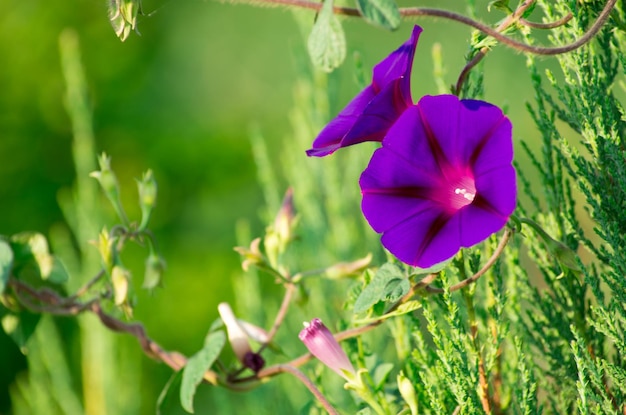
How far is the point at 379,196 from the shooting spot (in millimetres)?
568

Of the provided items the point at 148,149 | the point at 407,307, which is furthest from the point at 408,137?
the point at 148,149

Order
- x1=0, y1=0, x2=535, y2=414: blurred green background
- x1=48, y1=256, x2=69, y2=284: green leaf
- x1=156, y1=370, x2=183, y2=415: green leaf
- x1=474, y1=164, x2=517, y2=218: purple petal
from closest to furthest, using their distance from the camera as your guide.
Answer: x1=474, y1=164, x2=517, y2=218: purple petal, x1=156, y1=370, x2=183, y2=415: green leaf, x1=48, y1=256, x2=69, y2=284: green leaf, x1=0, y1=0, x2=535, y2=414: blurred green background

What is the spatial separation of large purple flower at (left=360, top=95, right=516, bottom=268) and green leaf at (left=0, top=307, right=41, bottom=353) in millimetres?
473

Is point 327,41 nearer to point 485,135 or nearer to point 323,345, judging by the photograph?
point 485,135

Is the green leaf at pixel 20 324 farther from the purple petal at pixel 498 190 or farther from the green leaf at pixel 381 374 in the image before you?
the purple petal at pixel 498 190

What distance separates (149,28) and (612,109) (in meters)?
3.26

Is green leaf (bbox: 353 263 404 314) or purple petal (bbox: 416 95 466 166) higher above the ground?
purple petal (bbox: 416 95 466 166)

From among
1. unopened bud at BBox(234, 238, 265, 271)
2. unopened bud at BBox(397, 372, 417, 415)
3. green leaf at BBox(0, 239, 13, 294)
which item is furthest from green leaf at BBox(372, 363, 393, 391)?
green leaf at BBox(0, 239, 13, 294)

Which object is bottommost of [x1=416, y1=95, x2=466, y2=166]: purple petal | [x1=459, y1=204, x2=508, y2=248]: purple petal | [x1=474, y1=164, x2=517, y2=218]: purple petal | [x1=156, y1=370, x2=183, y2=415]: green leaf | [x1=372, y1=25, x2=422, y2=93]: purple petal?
[x1=156, y1=370, x2=183, y2=415]: green leaf

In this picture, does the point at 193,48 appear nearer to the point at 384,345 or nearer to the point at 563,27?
the point at 384,345

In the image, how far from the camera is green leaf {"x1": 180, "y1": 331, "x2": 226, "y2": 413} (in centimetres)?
70

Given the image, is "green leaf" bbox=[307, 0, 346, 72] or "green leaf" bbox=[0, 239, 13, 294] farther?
"green leaf" bbox=[0, 239, 13, 294]

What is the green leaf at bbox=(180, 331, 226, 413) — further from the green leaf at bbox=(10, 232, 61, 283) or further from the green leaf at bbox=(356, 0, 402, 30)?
the green leaf at bbox=(356, 0, 402, 30)

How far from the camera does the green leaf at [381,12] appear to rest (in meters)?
0.52
